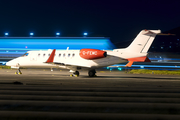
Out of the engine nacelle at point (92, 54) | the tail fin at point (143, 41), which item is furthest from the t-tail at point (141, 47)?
the engine nacelle at point (92, 54)

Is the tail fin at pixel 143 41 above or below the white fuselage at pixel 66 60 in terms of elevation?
above

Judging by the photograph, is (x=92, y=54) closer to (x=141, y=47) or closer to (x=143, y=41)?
(x=141, y=47)

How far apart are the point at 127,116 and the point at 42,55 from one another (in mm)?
24076

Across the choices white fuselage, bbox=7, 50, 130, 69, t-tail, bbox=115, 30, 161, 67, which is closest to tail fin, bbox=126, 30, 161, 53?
t-tail, bbox=115, 30, 161, 67

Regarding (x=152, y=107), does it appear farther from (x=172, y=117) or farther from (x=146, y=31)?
(x=146, y=31)

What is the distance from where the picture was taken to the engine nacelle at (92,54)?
26.2 metres

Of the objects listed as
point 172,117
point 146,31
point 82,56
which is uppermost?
point 146,31

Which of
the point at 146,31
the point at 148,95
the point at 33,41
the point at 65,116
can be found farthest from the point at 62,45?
the point at 65,116

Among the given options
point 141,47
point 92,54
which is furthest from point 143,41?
point 92,54

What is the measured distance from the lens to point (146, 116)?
5.66m

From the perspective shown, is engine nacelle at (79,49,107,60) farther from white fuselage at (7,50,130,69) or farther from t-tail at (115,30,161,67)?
t-tail at (115,30,161,67)

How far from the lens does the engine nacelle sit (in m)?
26.2

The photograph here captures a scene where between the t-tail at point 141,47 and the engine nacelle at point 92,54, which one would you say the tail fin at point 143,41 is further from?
the engine nacelle at point 92,54

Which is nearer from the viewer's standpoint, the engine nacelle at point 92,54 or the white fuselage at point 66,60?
the engine nacelle at point 92,54
